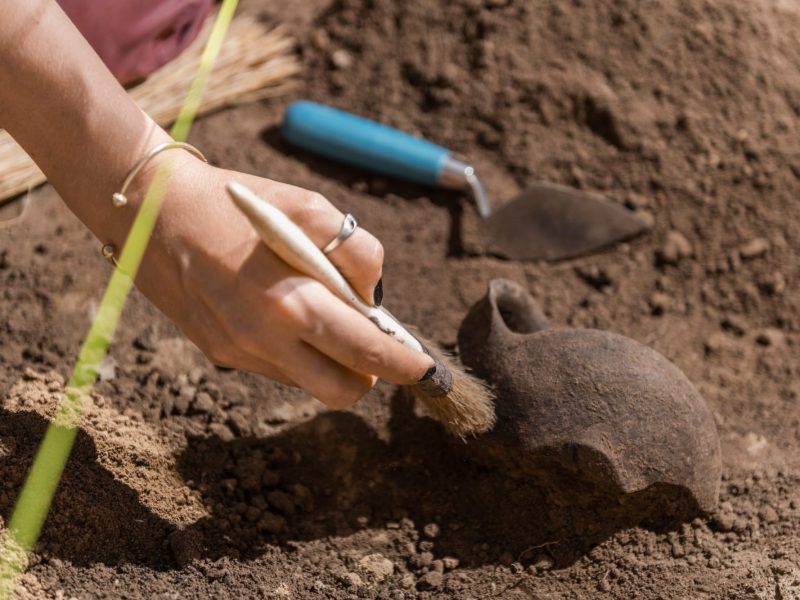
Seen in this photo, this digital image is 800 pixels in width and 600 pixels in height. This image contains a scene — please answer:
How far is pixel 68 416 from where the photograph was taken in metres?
1.64

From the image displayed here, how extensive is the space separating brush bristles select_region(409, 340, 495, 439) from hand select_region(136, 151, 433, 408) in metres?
0.19

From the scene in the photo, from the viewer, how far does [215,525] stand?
5.27 ft

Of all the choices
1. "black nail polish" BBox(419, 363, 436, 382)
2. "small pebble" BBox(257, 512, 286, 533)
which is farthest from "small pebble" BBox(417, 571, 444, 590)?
"black nail polish" BBox(419, 363, 436, 382)

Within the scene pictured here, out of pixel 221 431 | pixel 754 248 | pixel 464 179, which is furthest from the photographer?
pixel 464 179

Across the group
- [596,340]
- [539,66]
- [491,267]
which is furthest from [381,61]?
[596,340]

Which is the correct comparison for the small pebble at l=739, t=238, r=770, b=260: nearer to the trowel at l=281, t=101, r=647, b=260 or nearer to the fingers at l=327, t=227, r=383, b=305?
the trowel at l=281, t=101, r=647, b=260

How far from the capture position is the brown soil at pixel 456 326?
1550 mm

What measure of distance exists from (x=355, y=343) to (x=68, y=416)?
68cm

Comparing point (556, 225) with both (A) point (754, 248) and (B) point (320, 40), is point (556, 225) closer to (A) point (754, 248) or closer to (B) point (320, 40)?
(A) point (754, 248)

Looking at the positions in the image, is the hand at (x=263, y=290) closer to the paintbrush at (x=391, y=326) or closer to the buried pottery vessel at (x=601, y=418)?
the paintbrush at (x=391, y=326)

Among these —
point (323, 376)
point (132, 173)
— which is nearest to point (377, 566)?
point (323, 376)

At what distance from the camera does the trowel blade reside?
2.25m

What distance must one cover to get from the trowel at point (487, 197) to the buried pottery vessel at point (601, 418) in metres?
0.65

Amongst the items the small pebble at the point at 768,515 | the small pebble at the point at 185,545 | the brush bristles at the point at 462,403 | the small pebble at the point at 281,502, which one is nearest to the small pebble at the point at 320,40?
the brush bristles at the point at 462,403
